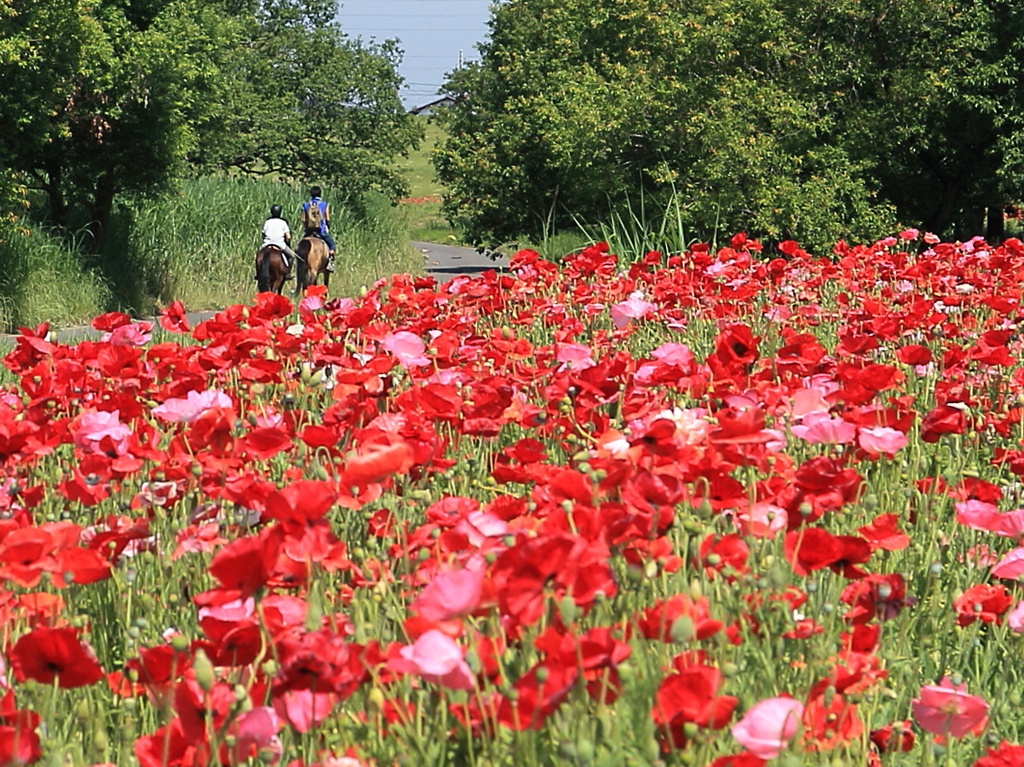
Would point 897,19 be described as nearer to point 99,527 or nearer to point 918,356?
point 918,356

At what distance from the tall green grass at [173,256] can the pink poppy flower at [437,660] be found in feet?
59.5

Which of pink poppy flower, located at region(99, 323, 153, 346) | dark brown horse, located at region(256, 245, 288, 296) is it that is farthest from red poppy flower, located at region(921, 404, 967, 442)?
dark brown horse, located at region(256, 245, 288, 296)

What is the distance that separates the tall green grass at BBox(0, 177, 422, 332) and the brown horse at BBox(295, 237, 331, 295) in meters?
3.56

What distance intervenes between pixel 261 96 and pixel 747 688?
3508 centimetres

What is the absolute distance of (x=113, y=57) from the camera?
1964 centimetres

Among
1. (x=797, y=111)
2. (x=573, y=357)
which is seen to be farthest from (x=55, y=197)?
(x=573, y=357)

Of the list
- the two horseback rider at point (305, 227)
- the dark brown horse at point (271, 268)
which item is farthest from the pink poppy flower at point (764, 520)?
the two horseback rider at point (305, 227)

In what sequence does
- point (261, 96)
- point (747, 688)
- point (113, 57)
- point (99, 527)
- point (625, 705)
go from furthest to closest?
point (261, 96), point (113, 57), point (99, 527), point (747, 688), point (625, 705)

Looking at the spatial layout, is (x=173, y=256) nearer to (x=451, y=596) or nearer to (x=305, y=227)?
(x=305, y=227)

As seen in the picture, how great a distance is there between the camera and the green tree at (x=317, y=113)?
3331 cm

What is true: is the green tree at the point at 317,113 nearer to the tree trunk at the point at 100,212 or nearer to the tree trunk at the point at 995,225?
the tree trunk at the point at 100,212

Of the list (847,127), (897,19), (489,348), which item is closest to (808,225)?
(847,127)

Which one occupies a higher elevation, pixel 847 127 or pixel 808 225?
pixel 847 127

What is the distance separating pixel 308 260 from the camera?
18859 mm
